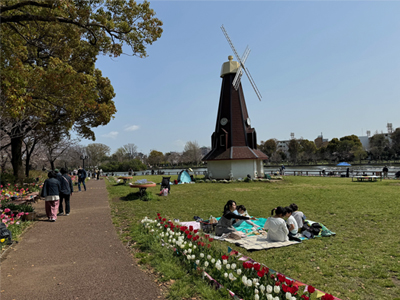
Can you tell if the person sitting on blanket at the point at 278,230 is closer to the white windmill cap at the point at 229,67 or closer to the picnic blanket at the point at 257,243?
the picnic blanket at the point at 257,243

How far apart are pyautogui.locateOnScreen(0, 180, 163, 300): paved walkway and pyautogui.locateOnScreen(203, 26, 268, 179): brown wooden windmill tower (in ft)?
61.4

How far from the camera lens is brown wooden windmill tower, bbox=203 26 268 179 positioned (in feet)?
81.8

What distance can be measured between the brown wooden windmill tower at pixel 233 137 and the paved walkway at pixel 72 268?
18718 mm

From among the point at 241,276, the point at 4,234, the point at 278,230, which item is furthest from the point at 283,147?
the point at 241,276

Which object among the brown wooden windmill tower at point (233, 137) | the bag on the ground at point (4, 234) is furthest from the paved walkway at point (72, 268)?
the brown wooden windmill tower at point (233, 137)

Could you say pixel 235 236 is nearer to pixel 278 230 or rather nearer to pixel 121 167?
pixel 278 230

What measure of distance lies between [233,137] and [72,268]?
22.4 metres

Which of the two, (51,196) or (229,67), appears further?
(229,67)

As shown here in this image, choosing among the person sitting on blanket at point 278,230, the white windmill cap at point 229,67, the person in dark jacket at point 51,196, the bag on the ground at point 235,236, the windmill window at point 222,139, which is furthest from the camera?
the white windmill cap at point 229,67

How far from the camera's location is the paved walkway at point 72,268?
372cm

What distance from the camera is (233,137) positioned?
85.4ft

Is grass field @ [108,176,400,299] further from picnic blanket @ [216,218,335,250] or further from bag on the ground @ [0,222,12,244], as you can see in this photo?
bag on the ground @ [0,222,12,244]

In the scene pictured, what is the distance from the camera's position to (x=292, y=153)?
73.2m

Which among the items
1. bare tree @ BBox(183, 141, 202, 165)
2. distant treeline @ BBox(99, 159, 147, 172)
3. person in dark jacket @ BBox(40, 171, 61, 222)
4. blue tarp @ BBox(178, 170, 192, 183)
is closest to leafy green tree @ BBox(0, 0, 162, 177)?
person in dark jacket @ BBox(40, 171, 61, 222)
